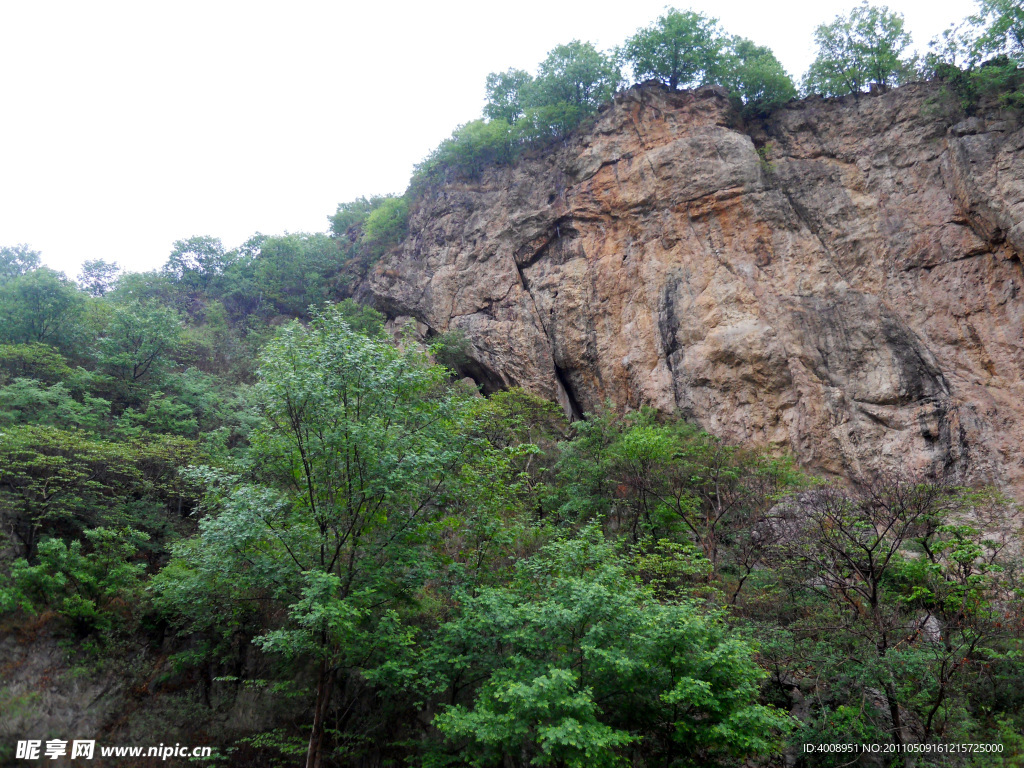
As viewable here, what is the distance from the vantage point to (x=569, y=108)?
84.8 feet

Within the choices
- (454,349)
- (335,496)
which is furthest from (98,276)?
(335,496)

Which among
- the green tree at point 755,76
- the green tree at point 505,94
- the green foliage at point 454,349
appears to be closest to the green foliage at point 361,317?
the green foliage at point 454,349

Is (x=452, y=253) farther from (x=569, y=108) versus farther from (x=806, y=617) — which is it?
(x=806, y=617)

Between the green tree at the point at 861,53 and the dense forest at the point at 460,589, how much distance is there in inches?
618

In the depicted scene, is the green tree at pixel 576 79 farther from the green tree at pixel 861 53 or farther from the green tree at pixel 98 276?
the green tree at pixel 98 276

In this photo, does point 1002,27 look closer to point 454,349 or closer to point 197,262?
point 454,349

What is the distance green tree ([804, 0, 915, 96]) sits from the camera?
21719 millimetres

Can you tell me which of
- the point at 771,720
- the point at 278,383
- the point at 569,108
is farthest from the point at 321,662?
the point at 569,108

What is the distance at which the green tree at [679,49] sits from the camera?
24.1 metres

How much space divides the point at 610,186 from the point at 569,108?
5465 millimetres

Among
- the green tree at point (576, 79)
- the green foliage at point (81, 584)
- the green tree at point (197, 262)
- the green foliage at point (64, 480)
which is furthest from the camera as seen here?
the green tree at point (197, 262)

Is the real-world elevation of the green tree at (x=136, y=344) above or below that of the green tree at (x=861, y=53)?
below

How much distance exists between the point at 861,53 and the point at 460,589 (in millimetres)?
25377

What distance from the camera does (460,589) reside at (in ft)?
29.7
